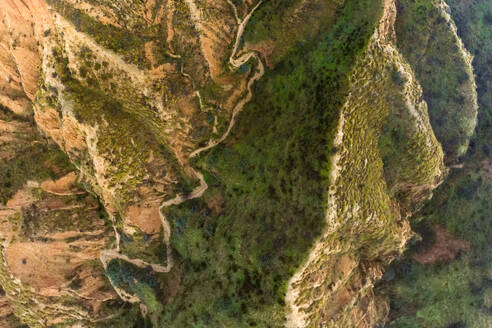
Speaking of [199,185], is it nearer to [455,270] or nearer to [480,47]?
[455,270]

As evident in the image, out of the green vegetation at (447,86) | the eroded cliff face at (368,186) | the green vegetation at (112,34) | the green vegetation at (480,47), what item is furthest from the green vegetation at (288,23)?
the green vegetation at (480,47)

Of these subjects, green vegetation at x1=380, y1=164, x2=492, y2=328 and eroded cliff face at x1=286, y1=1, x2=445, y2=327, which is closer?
eroded cliff face at x1=286, y1=1, x2=445, y2=327

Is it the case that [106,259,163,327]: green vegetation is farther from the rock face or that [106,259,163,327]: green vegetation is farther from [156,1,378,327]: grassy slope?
[156,1,378,327]: grassy slope

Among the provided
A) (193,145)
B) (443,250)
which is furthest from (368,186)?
(193,145)

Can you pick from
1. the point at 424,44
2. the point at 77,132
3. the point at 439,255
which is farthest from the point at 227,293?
the point at 424,44

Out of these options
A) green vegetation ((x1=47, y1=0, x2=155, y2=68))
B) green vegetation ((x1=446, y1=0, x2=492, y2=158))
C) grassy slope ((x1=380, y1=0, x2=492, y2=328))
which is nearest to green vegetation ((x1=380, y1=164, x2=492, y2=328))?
grassy slope ((x1=380, y1=0, x2=492, y2=328))

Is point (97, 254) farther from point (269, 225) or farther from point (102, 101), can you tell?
point (269, 225)

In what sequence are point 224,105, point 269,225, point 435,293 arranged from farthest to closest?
point 435,293, point 224,105, point 269,225
